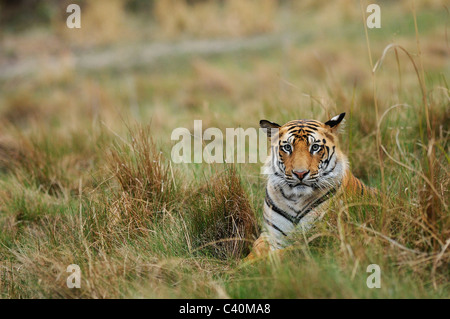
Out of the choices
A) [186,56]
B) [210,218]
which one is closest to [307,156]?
[210,218]

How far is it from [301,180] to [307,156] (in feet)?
0.51

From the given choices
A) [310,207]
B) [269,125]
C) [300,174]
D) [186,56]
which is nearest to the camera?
[300,174]

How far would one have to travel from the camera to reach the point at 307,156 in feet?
10.00

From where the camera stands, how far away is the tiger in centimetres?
304

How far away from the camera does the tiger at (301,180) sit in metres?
3.04

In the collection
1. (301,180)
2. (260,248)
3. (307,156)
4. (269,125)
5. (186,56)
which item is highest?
(186,56)

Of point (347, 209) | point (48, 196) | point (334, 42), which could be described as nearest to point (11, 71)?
point (334, 42)

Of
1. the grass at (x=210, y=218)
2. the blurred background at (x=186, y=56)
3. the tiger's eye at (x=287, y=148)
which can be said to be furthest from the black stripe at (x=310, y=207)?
the blurred background at (x=186, y=56)

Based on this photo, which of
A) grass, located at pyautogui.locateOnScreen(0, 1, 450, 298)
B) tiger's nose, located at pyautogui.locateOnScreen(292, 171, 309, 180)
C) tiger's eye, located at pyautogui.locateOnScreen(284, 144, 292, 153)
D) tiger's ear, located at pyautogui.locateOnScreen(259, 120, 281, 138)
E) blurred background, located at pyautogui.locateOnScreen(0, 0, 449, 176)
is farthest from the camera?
blurred background, located at pyautogui.locateOnScreen(0, 0, 449, 176)

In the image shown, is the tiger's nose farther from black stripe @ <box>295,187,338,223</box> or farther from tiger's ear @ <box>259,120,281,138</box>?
tiger's ear @ <box>259,120,281,138</box>

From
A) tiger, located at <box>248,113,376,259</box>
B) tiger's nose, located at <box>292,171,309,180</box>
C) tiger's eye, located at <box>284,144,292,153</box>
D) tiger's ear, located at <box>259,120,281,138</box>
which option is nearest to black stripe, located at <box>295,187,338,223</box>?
tiger, located at <box>248,113,376,259</box>

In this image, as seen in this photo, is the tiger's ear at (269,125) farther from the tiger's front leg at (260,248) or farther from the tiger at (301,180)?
the tiger's front leg at (260,248)

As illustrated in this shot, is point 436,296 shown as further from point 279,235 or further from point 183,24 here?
point 183,24

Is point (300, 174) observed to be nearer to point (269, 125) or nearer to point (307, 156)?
point (307, 156)
